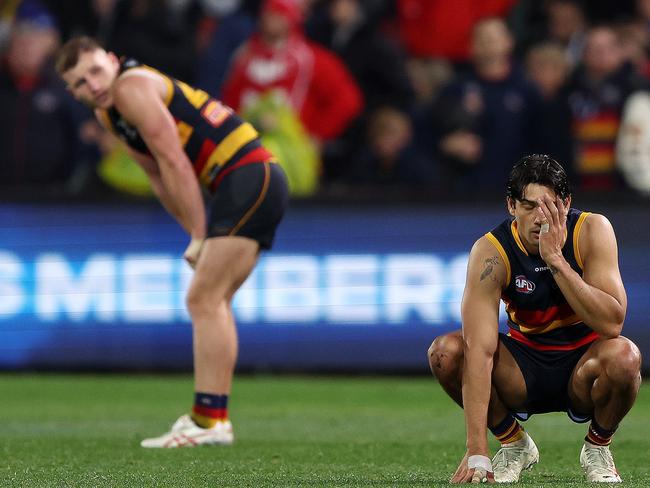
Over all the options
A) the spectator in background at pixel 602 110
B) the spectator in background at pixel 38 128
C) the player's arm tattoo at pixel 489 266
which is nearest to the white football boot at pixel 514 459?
the player's arm tattoo at pixel 489 266

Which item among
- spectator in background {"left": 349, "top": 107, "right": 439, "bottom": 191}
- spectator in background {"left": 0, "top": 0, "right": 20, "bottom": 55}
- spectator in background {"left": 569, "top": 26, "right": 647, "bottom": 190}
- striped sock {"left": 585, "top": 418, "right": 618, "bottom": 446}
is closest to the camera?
striped sock {"left": 585, "top": 418, "right": 618, "bottom": 446}

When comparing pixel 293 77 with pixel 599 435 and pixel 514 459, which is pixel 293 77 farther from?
pixel 599 435

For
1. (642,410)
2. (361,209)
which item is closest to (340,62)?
(361,209)

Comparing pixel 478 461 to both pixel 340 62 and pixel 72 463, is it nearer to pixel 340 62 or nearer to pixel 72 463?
pixel 72 463

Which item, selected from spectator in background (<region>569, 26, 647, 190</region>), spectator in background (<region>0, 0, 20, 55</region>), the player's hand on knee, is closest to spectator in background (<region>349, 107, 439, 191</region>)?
spectator in background (<region>569, 26, 647, 190</region>)

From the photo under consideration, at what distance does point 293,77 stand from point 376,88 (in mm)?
1070

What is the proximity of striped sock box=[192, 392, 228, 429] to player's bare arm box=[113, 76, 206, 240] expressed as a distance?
0.96 m

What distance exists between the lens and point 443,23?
574 inches

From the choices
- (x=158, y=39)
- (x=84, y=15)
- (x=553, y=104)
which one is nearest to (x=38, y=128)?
(x=158, y=39)

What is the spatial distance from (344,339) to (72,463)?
557cm

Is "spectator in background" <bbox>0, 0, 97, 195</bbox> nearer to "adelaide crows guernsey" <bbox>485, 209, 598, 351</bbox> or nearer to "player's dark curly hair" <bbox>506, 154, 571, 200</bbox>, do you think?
"adelaide crows guernsey" <bbox>485, 209, 598, 351</bbox>

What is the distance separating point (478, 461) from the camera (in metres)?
5.98

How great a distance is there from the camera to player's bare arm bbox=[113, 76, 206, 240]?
8203mm

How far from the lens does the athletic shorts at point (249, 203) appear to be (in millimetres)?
8375
